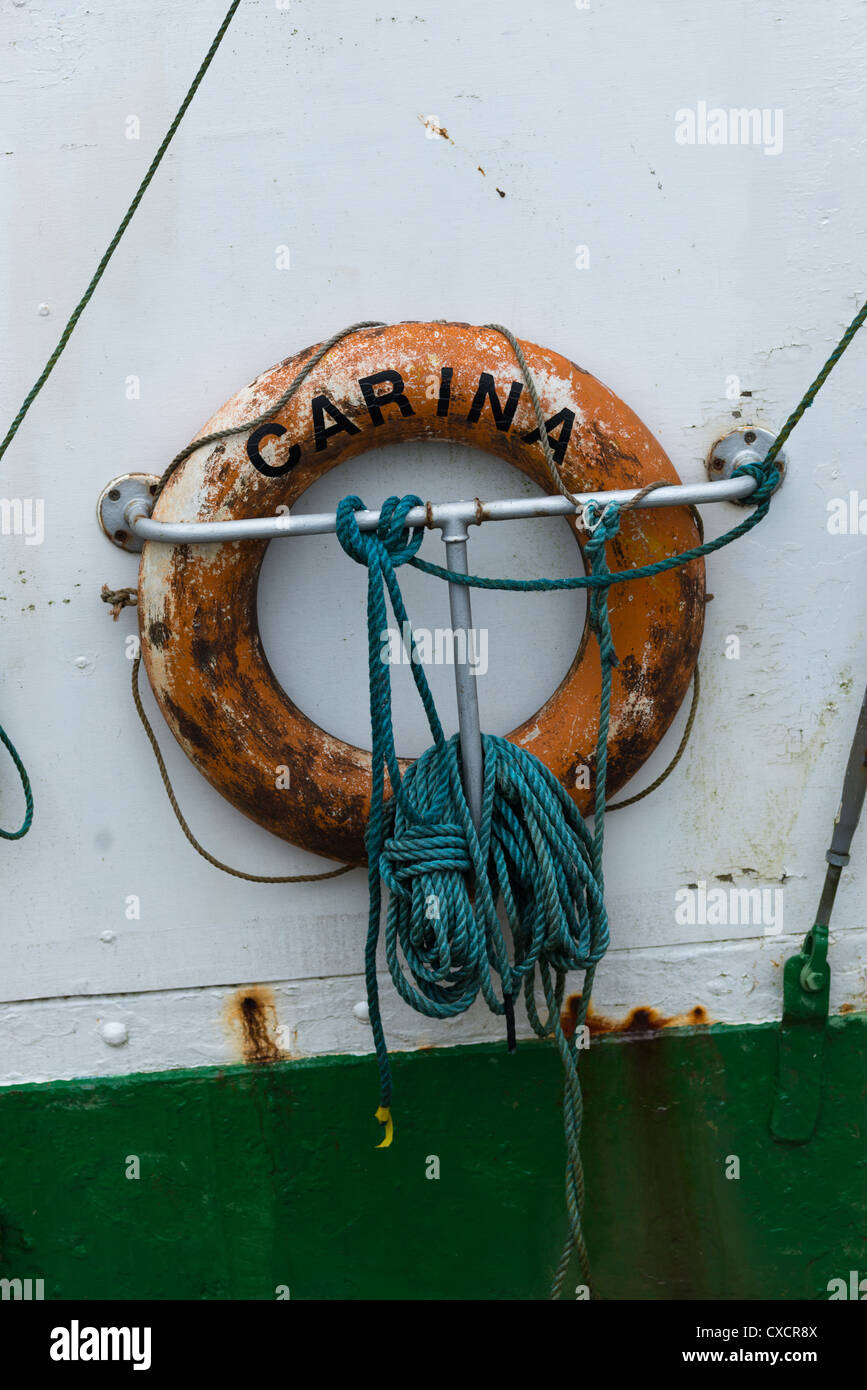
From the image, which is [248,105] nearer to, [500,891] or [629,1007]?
[500,891]

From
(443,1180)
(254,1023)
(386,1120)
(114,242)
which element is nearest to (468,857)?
(386,1120)

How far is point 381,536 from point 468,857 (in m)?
0.47

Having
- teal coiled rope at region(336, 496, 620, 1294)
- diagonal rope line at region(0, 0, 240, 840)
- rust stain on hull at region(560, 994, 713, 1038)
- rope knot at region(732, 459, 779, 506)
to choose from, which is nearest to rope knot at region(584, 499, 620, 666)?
teal coiled rope at region(336, 496, 620, 1294)

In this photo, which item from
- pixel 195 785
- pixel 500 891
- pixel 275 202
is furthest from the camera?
pixel 195 785

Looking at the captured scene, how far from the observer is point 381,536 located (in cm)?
150

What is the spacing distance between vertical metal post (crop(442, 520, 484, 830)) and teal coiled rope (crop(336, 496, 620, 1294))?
0.02 metres

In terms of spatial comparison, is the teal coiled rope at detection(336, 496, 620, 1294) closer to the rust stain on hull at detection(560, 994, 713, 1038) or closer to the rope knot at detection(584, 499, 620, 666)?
the rope knot at detection(584, 499, 620, 666)

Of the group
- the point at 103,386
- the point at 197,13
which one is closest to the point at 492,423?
the point at 103,386

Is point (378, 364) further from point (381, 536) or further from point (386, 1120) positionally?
point (386, 1120)

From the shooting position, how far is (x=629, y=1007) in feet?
6.16

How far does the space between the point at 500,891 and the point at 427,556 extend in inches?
22.2

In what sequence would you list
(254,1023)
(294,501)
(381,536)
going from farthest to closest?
(254,1023), (294,501), (381,536)

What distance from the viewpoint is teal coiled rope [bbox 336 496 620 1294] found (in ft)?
4.92

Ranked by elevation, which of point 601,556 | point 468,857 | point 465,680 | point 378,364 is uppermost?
point 378,364
